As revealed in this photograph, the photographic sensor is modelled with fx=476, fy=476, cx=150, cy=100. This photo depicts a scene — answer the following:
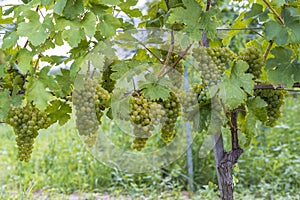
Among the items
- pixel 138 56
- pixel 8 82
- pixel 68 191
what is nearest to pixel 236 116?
pixel 138 56

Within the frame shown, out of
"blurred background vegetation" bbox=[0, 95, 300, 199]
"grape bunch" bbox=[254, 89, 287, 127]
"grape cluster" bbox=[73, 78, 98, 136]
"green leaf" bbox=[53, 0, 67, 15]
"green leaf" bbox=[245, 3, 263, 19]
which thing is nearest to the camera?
"green leaf" bbox=[53, 0, 67, 15]

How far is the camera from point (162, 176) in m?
4.43

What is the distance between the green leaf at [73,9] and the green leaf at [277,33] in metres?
0.62

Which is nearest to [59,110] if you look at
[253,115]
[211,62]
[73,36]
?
[73,36]

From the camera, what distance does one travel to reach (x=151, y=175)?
4.22m

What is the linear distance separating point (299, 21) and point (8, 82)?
105 centimetres

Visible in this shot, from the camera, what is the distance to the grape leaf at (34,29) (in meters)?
1.37

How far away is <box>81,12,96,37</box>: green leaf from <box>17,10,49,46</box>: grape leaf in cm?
11

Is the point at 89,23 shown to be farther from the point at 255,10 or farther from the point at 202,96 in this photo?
the point at 255,10

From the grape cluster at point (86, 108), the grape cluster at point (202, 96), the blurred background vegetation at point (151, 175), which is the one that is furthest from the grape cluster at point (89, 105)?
the blurred background vegetation at point (151, 175)

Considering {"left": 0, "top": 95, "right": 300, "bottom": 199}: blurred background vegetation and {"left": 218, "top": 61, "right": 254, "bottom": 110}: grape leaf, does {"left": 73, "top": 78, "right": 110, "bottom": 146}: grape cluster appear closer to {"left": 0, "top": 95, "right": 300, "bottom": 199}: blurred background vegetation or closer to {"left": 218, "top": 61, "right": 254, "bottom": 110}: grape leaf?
{"left": 218, "top": 61, "right": 254, "bottom": 110}: grape leaf

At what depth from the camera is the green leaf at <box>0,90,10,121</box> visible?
1.58 meters

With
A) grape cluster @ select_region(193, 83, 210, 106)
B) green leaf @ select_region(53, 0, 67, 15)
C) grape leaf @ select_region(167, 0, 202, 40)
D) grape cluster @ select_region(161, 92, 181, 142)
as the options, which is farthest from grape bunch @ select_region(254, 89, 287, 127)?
green leaf @ select_region(53, 0, 67, 15)

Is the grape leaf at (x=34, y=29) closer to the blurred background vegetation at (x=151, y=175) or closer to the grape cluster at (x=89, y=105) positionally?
the grape cluster at (x=89, y=105)
